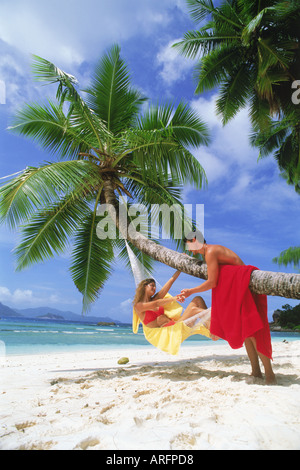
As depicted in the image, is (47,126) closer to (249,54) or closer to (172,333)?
(172,333)

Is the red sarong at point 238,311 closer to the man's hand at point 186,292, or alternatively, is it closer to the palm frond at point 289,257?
the man's hand at point 186,292

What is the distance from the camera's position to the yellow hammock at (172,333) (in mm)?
3451

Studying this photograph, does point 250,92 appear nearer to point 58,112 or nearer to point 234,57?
point 234,57

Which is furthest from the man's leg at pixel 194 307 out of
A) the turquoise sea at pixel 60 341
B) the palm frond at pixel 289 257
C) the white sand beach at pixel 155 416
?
the palm frond at pixel 289 257

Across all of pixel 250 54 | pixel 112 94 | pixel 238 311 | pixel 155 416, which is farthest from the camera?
pixel 250 54

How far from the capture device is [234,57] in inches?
329

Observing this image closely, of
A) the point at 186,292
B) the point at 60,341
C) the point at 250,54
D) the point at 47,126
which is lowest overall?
the point at 60,341

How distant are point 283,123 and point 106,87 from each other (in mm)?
8235

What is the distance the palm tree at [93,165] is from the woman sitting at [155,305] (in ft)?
3.61

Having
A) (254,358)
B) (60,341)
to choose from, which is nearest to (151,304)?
(254,358)

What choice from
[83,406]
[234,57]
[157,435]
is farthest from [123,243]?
[234,57]

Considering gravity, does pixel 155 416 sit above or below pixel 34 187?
below

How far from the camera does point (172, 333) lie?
11.7ft

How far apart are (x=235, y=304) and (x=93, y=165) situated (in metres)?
3.59
